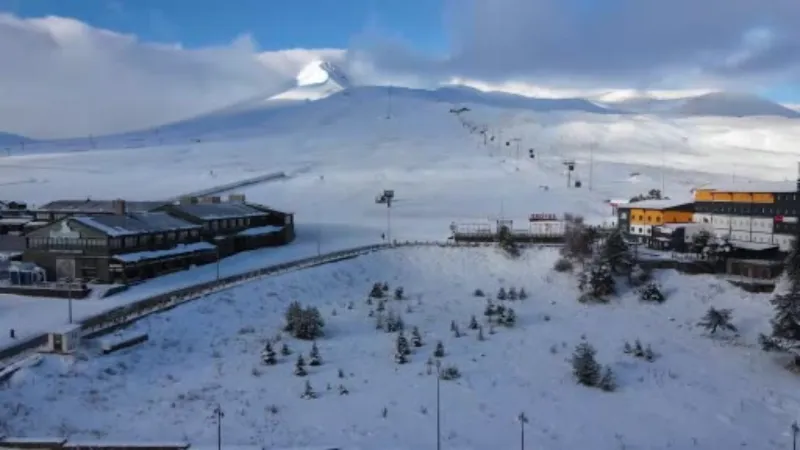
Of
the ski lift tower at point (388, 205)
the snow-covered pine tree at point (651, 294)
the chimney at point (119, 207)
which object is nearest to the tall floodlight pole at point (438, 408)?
the snow-covered pine tree at point (651, 294)

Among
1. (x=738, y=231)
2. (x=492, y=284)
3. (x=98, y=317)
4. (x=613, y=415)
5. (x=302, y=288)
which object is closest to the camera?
(x=613, y=415)

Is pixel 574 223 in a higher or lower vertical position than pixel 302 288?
higher

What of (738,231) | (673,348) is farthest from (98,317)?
(738,231)

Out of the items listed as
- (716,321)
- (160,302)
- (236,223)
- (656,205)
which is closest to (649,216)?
(656,205)

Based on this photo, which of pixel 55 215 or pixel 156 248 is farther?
pixel 55 215

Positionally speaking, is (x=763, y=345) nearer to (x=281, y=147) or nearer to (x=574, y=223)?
(x=574, y=223)

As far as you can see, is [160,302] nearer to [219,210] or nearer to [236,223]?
[236,223]
